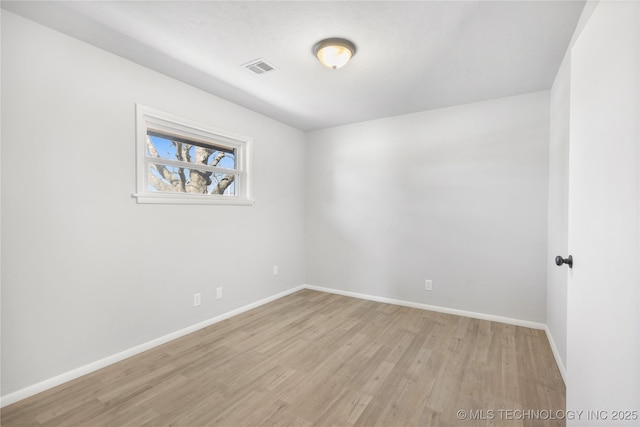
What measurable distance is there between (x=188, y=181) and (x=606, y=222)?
10.1 ft

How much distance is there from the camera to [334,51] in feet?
6.81

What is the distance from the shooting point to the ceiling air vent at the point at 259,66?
7.65 feet

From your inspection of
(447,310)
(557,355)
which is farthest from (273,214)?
(557,355)

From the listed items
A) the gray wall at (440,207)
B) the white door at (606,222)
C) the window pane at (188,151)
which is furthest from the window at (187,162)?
the white door at (606,222)

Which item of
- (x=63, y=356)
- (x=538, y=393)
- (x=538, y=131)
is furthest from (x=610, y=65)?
(x=63, y=356)

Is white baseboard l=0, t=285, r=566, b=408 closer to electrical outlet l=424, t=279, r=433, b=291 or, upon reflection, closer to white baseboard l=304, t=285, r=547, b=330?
white baseboard l=304, t=285, r=547, b=330

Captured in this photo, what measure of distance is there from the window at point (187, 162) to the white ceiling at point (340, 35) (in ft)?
1.52

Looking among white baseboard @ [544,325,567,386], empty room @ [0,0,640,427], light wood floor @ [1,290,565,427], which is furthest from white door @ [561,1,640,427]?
white baseboard @ [544,325,567,386]

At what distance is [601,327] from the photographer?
3.21 ft

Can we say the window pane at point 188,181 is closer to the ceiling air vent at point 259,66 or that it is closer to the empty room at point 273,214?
the empty room at point 273,214

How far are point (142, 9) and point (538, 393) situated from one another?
11.8 feet

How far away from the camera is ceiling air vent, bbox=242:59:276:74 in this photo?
2332 millimetres

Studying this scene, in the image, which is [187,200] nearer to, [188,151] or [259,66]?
[188,151]

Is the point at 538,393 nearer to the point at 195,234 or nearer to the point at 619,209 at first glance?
the point at 619,209
